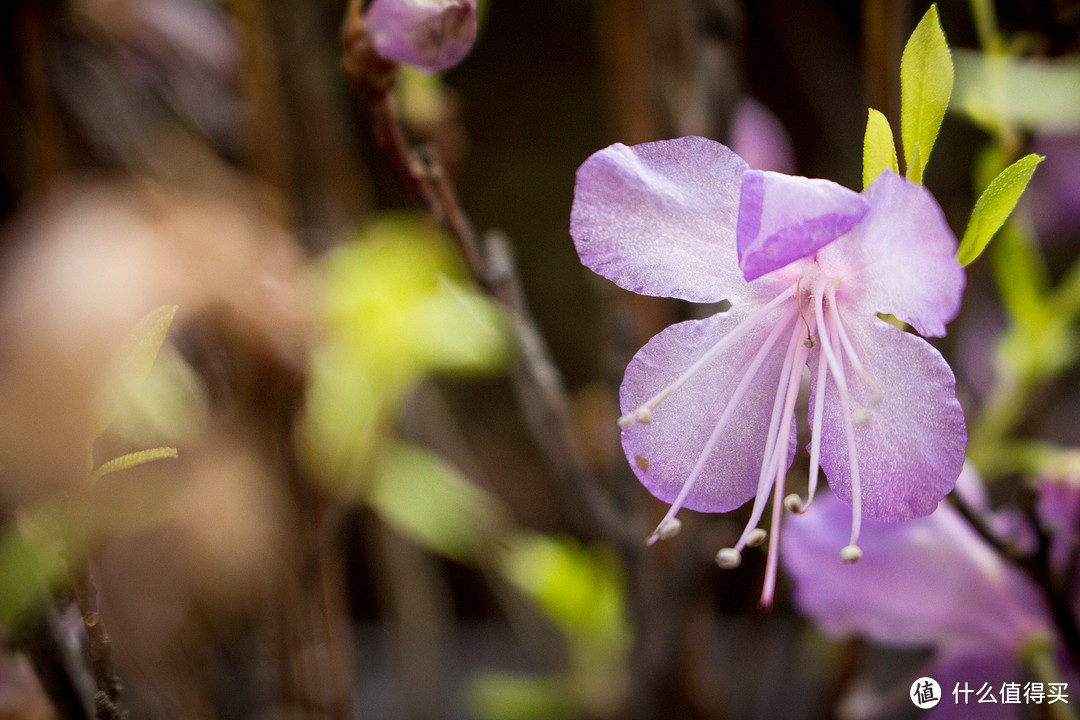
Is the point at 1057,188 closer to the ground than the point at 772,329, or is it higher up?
closer to the ground

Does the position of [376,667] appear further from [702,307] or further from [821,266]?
[821,266]

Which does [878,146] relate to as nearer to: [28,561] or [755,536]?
[755,536]

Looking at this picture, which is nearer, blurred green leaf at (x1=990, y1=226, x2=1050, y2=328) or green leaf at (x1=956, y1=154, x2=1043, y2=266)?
green leaf at (x1=956, y1=154, x2=1043, y2=266)

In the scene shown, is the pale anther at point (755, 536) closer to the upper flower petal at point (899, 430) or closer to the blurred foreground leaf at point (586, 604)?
the upper flower petal at point (899, 430)

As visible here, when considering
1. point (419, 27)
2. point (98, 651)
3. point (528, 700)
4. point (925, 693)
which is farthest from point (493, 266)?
point (528, 700)

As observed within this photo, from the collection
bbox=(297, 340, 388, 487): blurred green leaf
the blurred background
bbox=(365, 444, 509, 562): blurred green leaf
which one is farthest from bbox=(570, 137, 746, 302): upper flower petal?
bbox=(365, 444, 509, 562): blurred green leaf

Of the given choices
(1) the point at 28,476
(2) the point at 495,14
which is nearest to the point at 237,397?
(1) the point at 28,476

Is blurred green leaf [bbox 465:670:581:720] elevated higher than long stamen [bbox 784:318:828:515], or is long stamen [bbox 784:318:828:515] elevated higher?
long stamen [bbox 784:318:828:515]

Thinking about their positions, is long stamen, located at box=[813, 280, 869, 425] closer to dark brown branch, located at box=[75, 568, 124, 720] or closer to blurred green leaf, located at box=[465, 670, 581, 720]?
dark brown branch, located at box=[75, 568, 124, 720]
